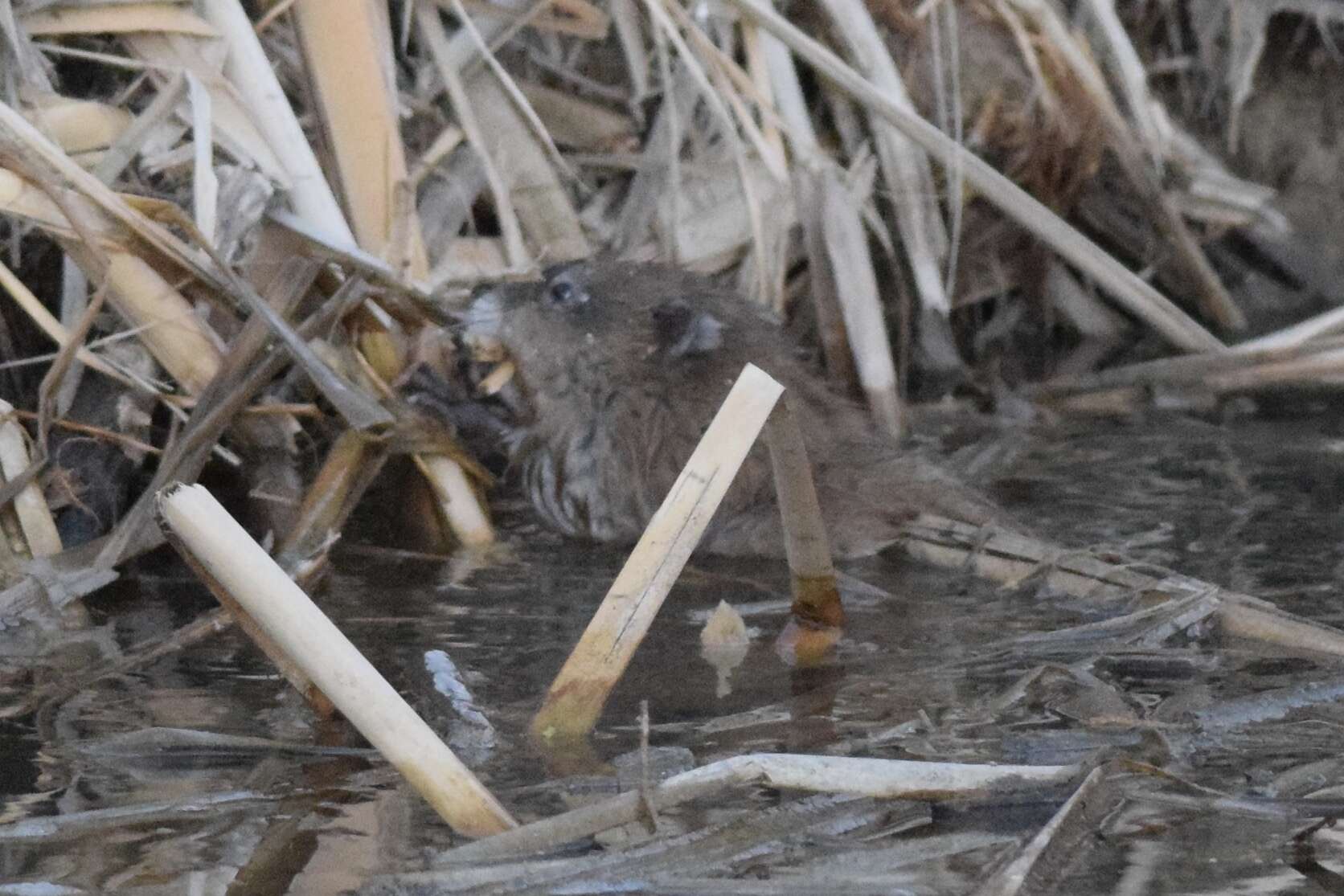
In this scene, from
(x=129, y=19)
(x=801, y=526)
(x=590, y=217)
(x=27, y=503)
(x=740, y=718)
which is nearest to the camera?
(x=740, y=718)

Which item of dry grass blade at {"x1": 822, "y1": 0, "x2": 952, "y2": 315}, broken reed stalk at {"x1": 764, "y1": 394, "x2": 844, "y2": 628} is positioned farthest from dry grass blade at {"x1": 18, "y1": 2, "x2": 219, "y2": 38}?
dry grass blade at {"x1": 822, "y1": 0, "x2": 952, "y2": 315}

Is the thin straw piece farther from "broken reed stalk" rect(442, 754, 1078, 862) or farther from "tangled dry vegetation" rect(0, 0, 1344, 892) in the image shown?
"broken reed stalk" rect(442, 754, 1078, 862)

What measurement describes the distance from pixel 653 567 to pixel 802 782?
427 millimetres

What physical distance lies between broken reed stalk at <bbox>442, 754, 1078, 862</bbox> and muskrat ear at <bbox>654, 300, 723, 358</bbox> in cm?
184

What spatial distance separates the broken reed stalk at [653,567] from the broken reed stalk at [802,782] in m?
0.33

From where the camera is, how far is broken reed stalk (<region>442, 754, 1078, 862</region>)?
2.07 metres

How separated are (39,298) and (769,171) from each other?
1909 millimetres

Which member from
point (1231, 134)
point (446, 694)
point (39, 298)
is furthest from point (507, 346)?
point (1231, 134)

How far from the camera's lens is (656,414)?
405 centimetres

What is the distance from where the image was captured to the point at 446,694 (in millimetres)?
2729

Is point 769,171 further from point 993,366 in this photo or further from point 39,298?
point 39,298

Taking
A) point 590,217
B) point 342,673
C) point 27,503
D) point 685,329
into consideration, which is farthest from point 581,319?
point 342,673

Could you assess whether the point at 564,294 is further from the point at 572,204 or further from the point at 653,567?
the point at 653,567

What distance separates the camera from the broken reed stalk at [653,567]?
247 centimetres
